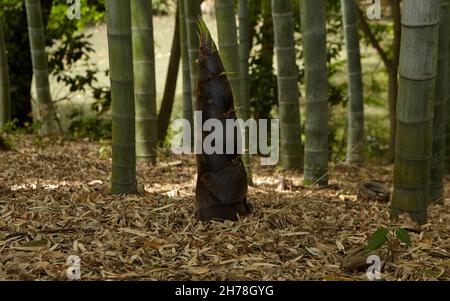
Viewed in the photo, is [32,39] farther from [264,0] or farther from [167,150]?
[264,0]

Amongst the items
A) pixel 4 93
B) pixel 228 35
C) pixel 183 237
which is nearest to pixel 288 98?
pixel 228 35

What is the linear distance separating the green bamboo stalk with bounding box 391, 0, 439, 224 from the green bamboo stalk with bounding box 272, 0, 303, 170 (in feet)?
8.79

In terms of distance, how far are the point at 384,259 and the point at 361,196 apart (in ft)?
6.11

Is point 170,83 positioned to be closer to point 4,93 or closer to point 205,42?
point 4,93

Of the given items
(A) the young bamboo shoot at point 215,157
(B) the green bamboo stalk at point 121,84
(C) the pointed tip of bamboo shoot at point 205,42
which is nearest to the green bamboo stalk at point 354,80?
(B) the green bamboo stalk at point 121,84

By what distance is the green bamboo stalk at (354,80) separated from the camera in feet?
23.4

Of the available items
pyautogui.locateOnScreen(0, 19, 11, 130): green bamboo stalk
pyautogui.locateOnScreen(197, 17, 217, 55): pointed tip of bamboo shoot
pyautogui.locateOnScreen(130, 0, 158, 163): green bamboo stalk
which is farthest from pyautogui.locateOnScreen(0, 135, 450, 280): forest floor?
pyautogui.locateOnScreen(0, 19, 11, 130): green bamboo stalk

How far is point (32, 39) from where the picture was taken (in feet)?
21.9

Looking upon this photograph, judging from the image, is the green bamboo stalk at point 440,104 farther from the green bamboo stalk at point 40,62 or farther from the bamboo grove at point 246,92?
the green bamboo stalk at point 40,62

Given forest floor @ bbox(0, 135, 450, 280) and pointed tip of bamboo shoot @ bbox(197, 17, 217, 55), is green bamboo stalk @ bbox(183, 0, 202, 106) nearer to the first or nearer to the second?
forest floor @ bbox(0, 135, 450, 280)

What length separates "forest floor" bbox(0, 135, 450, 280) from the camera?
3.00 m

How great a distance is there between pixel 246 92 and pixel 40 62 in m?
2.03

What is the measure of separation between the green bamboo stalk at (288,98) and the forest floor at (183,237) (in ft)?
5.90
